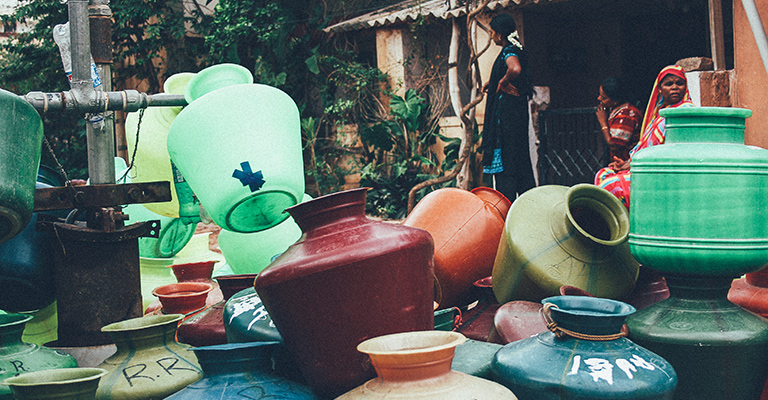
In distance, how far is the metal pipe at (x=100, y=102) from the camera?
2869mm

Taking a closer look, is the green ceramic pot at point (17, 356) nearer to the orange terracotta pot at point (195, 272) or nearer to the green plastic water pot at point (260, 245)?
the orange terracotta pot at point (195, 272)

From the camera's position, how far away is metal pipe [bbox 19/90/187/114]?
2.87m

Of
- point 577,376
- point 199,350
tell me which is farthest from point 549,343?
point 199,350

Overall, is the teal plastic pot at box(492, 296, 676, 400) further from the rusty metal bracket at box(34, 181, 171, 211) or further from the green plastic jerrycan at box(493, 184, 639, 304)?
the rusty metal bracket at box(34, 181, 171, 211)

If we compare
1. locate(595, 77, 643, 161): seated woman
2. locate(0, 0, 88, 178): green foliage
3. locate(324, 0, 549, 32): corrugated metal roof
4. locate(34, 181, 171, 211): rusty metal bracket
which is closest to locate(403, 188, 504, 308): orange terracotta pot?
locate(34, 181, 171, 211): rusty metal bracket

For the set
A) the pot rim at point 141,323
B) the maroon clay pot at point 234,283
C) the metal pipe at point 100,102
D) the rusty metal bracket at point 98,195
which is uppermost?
the metal pipe at point 100,102

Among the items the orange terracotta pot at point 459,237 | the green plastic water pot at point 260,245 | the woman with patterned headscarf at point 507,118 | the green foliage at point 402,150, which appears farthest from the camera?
the green foliage at point 402,150

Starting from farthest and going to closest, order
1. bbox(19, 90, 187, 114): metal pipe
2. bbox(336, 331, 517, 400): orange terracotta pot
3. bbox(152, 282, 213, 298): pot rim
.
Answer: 1. bbox(152, 282, 213, 298): pot rim
2. bbox(19, 90, 187, 114): metal pipe
3. bbox(336, 331, 517, 400): orange terracotta pot

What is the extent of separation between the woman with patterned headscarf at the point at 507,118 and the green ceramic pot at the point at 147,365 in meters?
3.50

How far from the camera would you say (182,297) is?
117 inches

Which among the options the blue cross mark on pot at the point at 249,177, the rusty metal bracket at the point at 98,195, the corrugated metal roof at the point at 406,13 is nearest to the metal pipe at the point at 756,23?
the blue cross mark on pot at the point at 249,177

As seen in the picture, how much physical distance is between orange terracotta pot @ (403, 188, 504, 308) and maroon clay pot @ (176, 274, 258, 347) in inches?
37.6

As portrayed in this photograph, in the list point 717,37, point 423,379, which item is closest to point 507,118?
point 717,37

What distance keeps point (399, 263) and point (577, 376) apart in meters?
0.62
